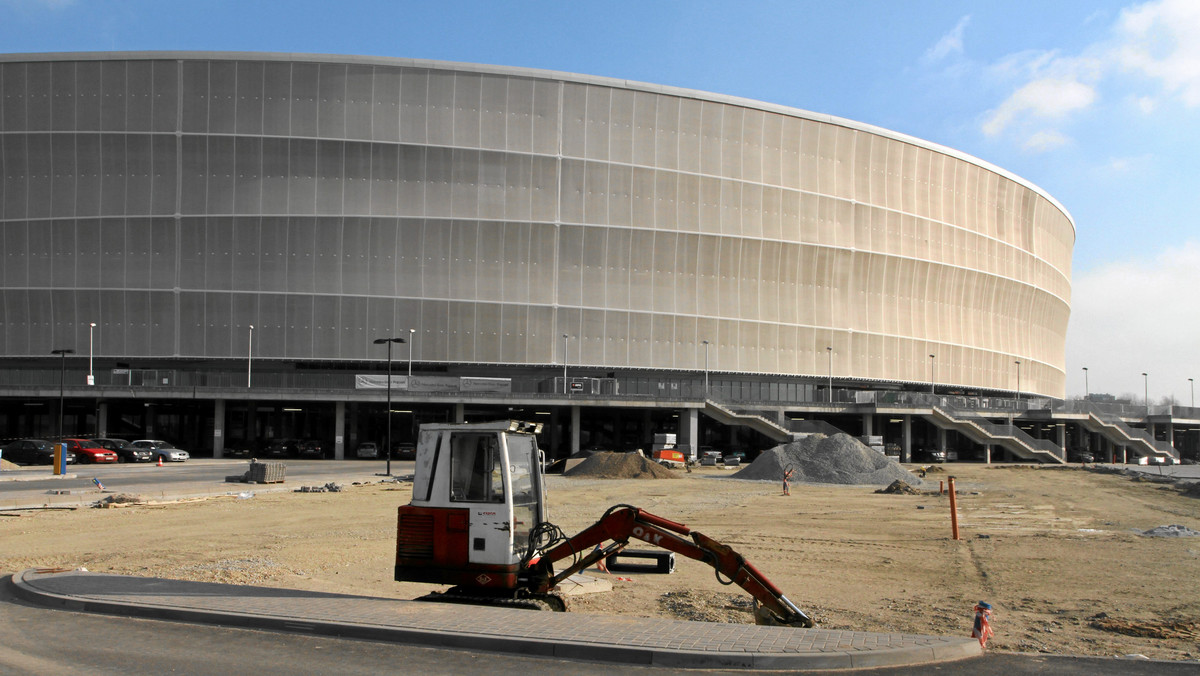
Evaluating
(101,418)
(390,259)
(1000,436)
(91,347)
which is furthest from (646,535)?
(1000,436)

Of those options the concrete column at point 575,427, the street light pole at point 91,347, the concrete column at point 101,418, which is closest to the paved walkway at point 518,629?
the concrete column at point 575,427

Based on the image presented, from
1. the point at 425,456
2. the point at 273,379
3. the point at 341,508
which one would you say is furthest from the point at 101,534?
the point at 273,379

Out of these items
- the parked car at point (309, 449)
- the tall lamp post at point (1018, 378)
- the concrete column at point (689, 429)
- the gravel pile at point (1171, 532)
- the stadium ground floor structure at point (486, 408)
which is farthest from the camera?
the tall lamp post at point (1018, 378)

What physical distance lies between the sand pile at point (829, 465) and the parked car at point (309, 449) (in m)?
31.0

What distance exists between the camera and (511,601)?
430 inches

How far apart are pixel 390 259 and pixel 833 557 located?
54.6m

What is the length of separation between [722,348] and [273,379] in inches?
1338

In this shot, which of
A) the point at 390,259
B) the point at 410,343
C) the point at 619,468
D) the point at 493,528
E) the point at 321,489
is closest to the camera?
the point at 493,528

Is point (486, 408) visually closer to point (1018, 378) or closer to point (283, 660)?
point (1018, 378)

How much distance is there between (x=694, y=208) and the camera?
73250 mm

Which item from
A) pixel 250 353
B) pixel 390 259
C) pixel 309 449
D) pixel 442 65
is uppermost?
pixel 442 65

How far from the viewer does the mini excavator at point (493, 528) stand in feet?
34.2

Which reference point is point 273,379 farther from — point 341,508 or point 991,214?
point 991,214

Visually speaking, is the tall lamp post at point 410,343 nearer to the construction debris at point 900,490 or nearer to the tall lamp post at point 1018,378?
the construction debris at point 900,490
